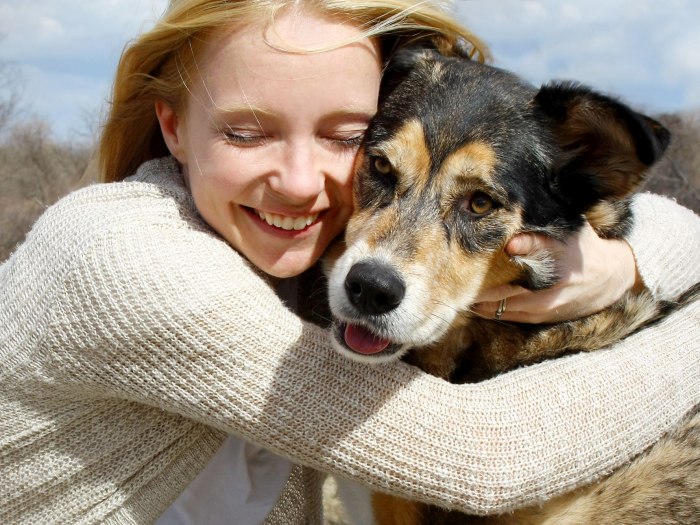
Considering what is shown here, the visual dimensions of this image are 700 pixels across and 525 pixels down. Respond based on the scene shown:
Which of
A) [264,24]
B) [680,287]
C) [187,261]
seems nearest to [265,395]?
[187,261]

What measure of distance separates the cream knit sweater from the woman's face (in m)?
0.16

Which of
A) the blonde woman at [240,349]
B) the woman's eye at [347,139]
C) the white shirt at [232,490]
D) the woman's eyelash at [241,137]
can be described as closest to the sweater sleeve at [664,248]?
the blonde woman at [240,349]

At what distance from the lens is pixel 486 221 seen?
8.34 ft

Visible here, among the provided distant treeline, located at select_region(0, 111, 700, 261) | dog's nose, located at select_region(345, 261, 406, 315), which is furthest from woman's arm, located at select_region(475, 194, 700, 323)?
distant treeline, located at select_region(0, 111, 700, 261)

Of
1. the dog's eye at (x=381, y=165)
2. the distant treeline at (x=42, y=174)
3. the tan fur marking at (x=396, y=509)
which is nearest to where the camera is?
the dog's eye at (x=381, y=165)

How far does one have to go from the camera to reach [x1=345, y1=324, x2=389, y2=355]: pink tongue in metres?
2.26

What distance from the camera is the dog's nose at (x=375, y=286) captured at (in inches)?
87.6

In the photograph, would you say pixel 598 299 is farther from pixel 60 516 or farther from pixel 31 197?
pixel 31 197

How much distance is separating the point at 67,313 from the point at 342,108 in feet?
3.88

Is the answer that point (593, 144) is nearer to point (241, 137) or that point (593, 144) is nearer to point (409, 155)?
point (409, 155)

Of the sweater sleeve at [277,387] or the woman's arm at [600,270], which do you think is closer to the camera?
the sweater sleeve at [277,387]

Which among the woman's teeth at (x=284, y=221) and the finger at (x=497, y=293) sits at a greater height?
the woman's teeth at (x=284, y=221)

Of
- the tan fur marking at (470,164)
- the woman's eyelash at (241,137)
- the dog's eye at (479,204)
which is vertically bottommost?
the dog's eye at (479,204)

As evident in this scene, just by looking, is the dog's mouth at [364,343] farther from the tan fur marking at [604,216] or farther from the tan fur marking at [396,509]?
the tan fur marking at [604,216]
